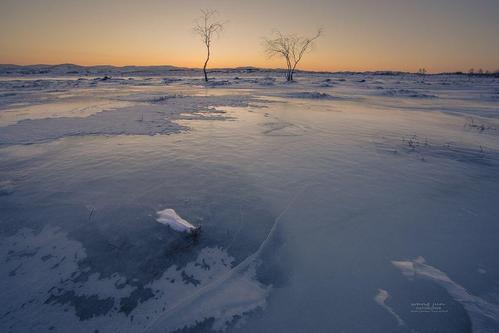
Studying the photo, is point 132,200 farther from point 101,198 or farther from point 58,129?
point 58,129

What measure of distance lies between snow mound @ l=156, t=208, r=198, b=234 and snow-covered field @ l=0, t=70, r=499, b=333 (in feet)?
0.06

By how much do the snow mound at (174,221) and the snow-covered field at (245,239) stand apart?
0.02 metres

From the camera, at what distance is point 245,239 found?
2.73m

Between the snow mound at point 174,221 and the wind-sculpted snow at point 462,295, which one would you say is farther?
the snow mound at point 174,221

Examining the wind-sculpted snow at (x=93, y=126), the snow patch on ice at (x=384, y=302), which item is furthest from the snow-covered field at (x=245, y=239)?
the wind-sculpted snow at (x=93, y=126)

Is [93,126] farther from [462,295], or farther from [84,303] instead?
[462,295]

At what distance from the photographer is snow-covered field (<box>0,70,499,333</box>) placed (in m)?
1.91

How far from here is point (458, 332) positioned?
5.84ft

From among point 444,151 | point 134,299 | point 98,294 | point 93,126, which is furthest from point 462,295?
point 93,126

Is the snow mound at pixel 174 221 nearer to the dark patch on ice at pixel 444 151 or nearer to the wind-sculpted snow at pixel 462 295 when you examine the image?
the wind-sculpted snow at pixel 462 295

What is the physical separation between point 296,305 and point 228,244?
930mm

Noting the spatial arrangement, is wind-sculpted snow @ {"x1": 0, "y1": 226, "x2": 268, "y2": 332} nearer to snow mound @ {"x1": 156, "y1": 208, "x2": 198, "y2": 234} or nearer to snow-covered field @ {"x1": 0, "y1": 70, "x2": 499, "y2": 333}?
snow-covered field @ {"x1": 0, "y1": 70, "x2": 499, "y2": 333}

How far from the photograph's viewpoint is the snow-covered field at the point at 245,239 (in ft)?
6.26

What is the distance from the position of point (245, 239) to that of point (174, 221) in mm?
804
